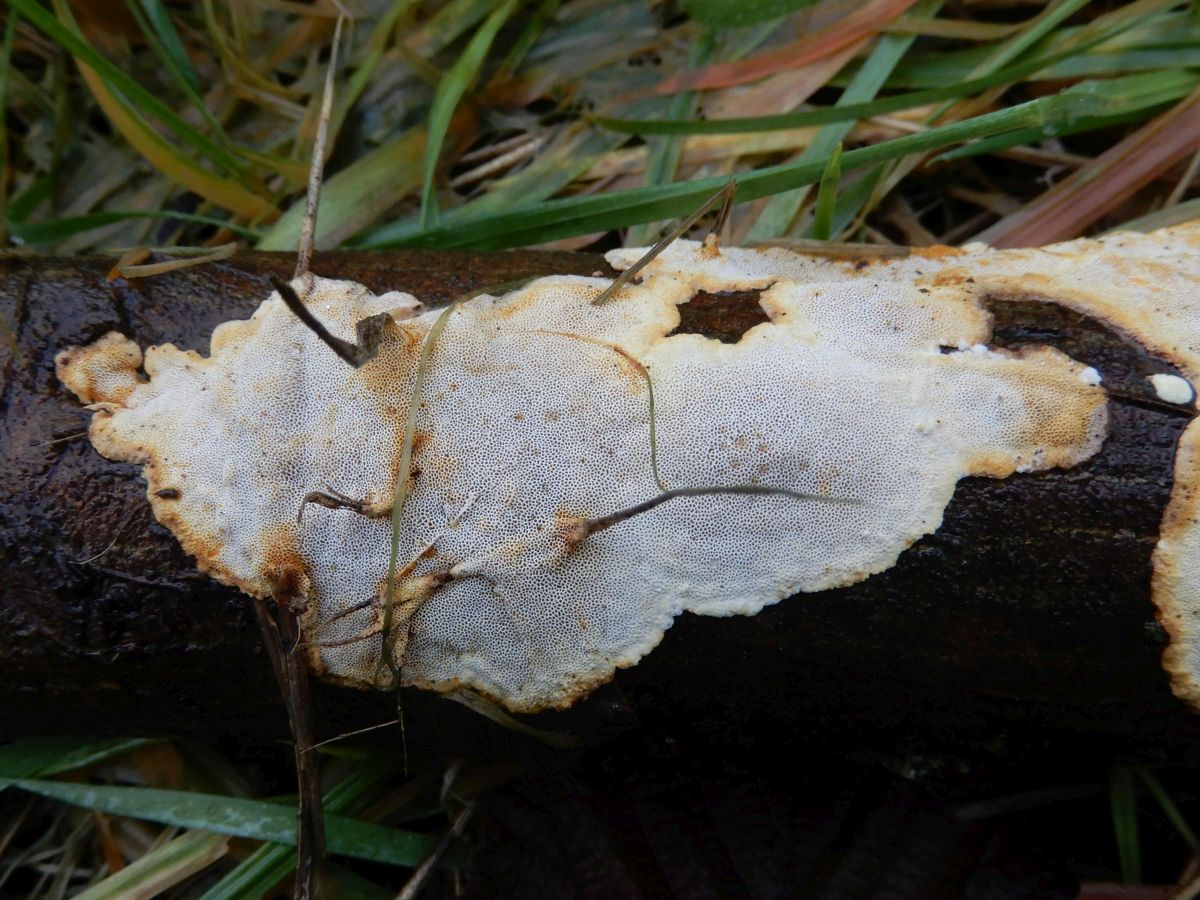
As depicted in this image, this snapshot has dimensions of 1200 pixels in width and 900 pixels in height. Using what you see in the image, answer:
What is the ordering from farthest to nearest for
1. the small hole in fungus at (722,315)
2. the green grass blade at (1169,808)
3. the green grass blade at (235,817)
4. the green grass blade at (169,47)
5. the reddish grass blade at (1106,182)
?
1. the green grass blade at (169,47)
2. the reddish grass blade at (1106,182)
3. the green grass blade at (235,817)
4. the green grass blade at (1169,808)
5. the small hole in fungus at (722,315)

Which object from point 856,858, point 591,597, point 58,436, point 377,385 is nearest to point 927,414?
point 591,597

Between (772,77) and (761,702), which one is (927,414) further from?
(772,77)

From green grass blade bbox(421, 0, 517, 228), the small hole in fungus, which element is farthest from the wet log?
green grass blade bbox(421, 0, 517, 228)

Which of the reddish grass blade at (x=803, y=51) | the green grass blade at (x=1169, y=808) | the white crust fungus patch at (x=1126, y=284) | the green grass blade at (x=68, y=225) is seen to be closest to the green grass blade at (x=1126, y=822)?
the green grass blade at (x=1169, y=808)

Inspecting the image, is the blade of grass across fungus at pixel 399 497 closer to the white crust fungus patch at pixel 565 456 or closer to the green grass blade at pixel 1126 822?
the white crust fungus patch at pixel 565 456

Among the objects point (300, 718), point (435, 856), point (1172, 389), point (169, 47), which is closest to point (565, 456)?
point (300, 718)

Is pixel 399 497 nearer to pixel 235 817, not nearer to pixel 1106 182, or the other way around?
pixel 235 817
